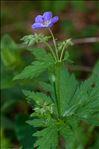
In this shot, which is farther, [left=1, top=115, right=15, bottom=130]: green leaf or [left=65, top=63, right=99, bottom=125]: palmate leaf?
[left=1, top=115, right=15, bottom=130]: green leaf

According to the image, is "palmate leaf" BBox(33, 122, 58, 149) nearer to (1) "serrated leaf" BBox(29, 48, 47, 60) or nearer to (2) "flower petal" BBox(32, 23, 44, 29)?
(1) "serrated leaf" BBox(29, 48, 47, 60)

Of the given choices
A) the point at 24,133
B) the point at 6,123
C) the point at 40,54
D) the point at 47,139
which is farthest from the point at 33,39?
the point at 6,123

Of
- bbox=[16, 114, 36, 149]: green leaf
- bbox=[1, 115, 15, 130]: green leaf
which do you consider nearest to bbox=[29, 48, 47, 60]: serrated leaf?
bbox=[16, 114, 36, 149]: green leaf

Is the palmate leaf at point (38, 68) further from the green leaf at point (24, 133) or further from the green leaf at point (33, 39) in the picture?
the green leaf at point (24, 133)

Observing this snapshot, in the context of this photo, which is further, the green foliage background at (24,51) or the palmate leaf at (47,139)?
the green foliage background at (24,51)

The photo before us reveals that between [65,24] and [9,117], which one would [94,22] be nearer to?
[65,24]

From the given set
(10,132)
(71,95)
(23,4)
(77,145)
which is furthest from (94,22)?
(71,95)

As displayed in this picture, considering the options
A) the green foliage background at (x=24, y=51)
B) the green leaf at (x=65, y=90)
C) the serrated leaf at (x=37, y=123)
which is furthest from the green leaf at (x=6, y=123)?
the serrated leaf at (x=37, y=123)
